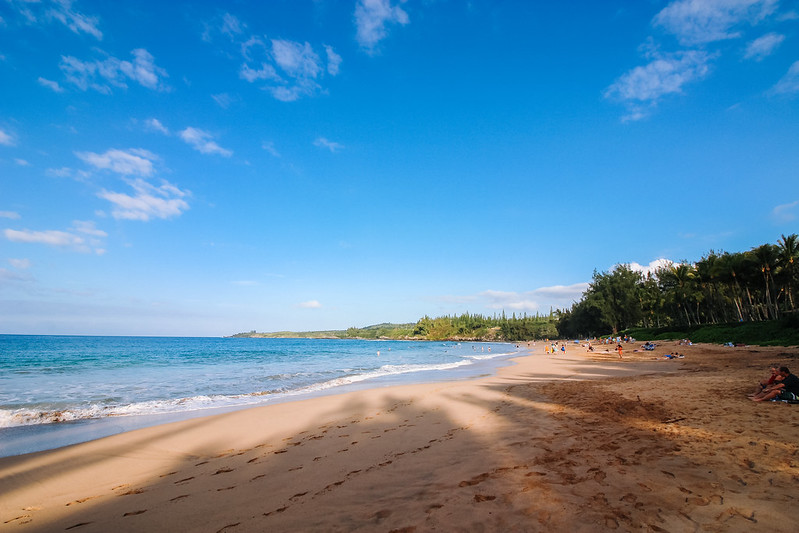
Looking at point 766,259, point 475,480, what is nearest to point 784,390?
point 475,480

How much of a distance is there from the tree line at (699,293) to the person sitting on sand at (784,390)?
4424 centimetres

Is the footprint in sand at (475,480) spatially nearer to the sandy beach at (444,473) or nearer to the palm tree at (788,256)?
the sandy beach at (444,473)

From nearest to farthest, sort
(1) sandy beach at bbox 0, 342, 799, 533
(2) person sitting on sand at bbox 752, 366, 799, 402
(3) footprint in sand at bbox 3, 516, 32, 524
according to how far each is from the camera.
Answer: (1) sandy beach at bbox 0, 342, 799, 533 < (3) footprint in sand at bbox 3, 516, 32, 524 < (2) person sitting on sand at bbox 752, 366, 799, 402

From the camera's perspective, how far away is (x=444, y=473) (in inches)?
204

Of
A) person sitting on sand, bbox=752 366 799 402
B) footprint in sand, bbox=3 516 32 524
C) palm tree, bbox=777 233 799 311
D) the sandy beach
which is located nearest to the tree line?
palm tree, bbox=777 233 799 311

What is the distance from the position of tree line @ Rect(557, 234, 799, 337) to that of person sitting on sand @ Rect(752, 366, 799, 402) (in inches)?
1742

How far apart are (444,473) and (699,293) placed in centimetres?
7555

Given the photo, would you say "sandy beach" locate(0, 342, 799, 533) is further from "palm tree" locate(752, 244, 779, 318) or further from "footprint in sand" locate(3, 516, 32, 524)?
"palm tree" locate(752, 244, 779, 318)

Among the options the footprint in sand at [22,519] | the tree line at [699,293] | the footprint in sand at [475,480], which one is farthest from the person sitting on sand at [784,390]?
the tree line at [699,293]

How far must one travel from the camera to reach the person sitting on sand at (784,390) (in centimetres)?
849

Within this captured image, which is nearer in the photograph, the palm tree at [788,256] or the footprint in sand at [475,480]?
the footprint in sand at [475,480]

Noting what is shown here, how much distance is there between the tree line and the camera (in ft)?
146

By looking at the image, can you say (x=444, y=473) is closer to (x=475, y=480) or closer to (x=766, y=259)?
(x=475, y=480)

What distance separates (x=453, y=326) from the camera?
193000 millimetres
